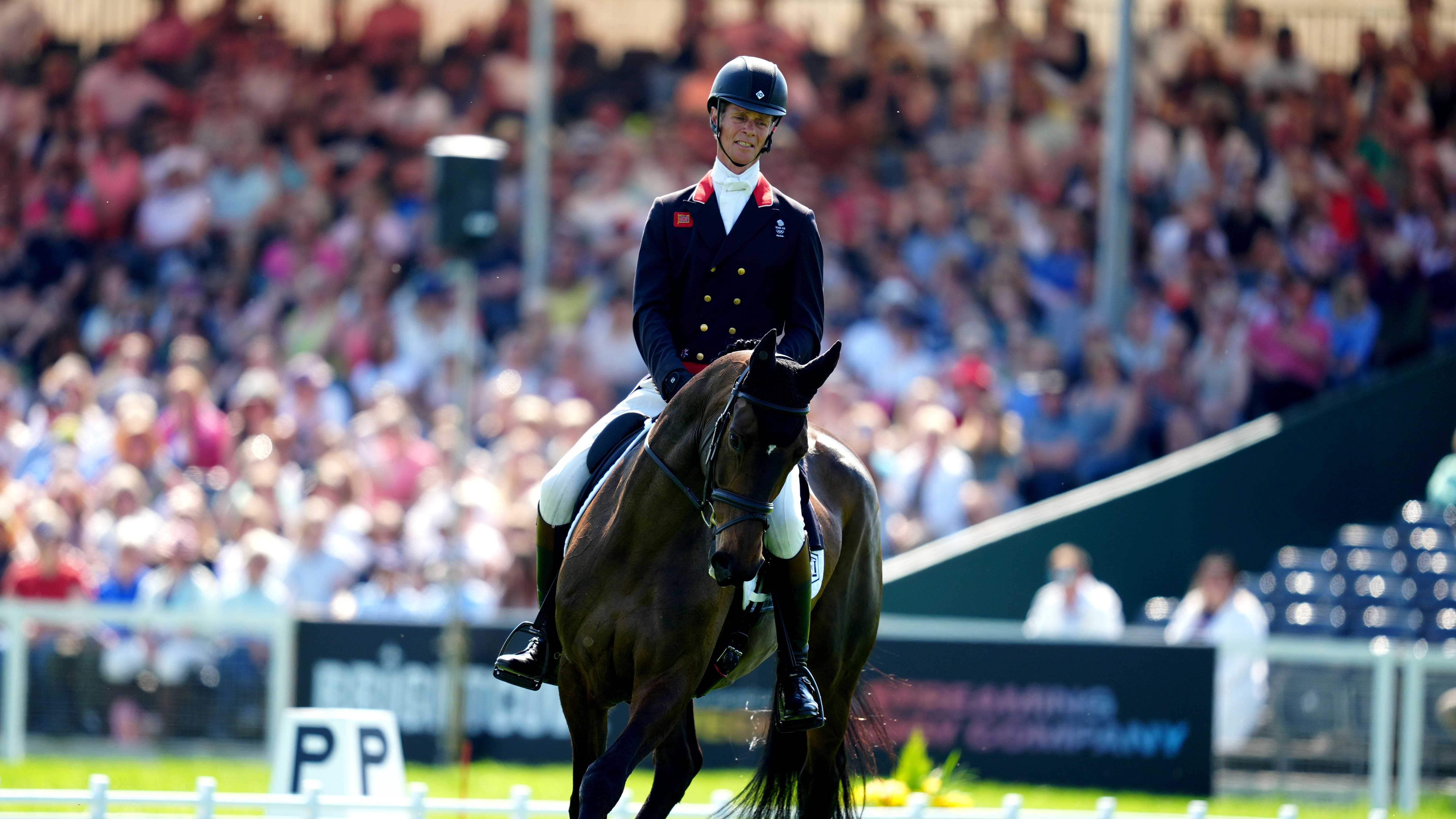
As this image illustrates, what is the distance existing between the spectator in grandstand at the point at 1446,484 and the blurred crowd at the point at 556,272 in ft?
4.54

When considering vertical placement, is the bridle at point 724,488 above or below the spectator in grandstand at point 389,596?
above

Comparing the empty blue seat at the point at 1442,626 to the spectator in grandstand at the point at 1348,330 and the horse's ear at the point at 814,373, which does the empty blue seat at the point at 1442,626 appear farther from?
the horse's ear at the point at 814,373

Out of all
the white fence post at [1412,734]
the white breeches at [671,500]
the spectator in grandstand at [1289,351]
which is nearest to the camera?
the white breeches at [671,500]

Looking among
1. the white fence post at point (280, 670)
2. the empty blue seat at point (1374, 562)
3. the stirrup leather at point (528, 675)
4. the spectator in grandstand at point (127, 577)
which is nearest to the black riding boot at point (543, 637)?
the stirrup leather at point (528, 675)

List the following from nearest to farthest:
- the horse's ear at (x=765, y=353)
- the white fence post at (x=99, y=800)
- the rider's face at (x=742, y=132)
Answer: the horse's ear at (x=765, y=353)
the rider's face at (x=742, y=132)
the white fence post at (x=99, y=800)

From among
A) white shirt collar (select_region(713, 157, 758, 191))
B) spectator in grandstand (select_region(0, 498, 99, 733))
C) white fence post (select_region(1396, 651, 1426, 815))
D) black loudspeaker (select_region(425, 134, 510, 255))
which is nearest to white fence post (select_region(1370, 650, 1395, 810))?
white fence post (select_region(1396, 651, 1426, 815))

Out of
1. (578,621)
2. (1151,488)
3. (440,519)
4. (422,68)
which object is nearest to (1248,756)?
(1151,488)

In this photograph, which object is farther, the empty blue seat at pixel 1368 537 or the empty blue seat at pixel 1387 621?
the empty blue seat at pixel 1368 537

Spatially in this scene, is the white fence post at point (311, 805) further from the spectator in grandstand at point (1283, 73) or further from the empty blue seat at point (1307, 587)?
the spectator in grandstand at point (1283, 73)

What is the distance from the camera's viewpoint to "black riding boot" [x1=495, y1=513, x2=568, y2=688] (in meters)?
6.36

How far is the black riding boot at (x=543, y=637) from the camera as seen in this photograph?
20.9ft

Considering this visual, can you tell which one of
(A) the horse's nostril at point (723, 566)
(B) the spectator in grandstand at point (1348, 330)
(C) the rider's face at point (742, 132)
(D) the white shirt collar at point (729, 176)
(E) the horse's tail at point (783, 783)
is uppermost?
(B) the spectator in grandstand at point (1348, 330)

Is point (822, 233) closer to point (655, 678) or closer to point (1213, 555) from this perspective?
point (1213, 555)

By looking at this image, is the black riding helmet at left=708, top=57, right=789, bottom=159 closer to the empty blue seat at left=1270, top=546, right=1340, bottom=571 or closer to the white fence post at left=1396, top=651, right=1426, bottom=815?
the white fence post at left=1396, top=651, right=1426, bottom=815
